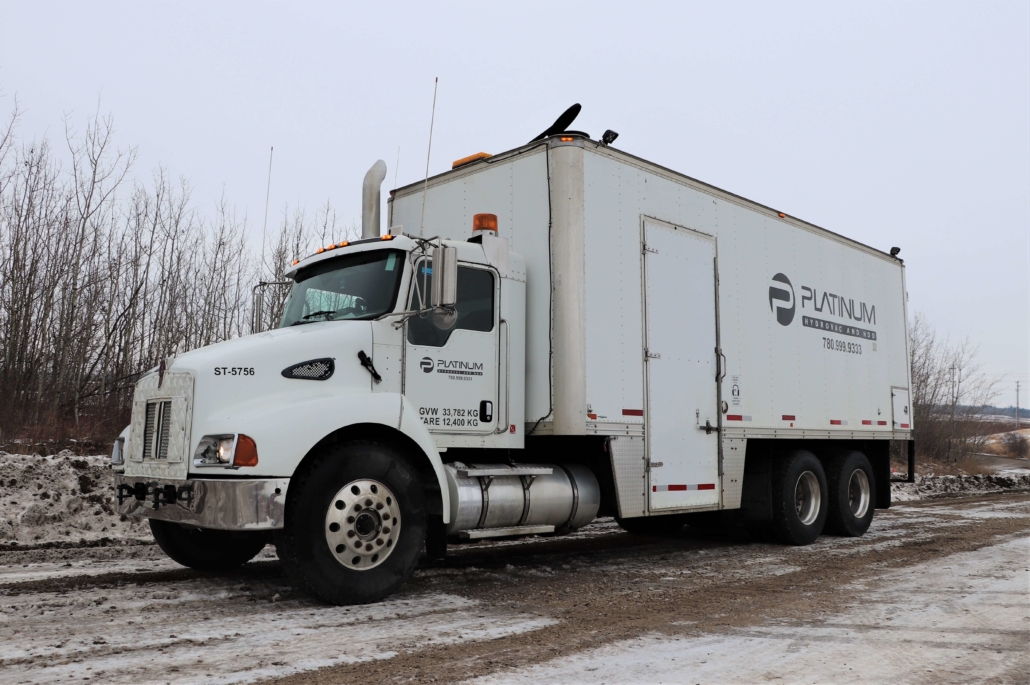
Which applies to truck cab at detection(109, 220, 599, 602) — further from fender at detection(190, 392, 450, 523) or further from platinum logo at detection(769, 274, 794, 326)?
platinum logo at detection(769, 274, 794, 326)

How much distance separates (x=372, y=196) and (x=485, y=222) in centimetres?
173

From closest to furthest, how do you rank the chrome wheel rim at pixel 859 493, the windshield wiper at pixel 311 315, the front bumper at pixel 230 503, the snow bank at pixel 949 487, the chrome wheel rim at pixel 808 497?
the front bumper at pixel 230 503
the windshield wiper at pixel 311 315
the chrome wheel rim at pixel 808 497
the chrome wheel rim at pixel 859 493
the snow bank at pixel 949 487

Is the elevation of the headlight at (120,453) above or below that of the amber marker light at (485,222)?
below

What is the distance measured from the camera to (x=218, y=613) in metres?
5.93

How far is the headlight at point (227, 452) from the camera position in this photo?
5699 mm

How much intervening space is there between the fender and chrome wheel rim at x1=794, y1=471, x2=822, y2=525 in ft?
21.0

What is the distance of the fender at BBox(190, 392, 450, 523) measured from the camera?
19.0 ft

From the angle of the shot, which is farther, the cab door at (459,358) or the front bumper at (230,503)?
the cab door at (459,358)

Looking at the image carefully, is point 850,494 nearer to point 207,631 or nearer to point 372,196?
point 372,196

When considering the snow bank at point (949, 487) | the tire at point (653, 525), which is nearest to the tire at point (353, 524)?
the tire at point (653, 525)

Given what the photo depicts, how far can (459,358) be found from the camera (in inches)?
284

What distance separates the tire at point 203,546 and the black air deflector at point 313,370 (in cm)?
177

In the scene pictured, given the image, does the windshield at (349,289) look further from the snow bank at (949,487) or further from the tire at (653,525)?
the snow bank at (949,487)

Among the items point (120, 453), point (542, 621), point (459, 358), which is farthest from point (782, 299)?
point (120, 453)
